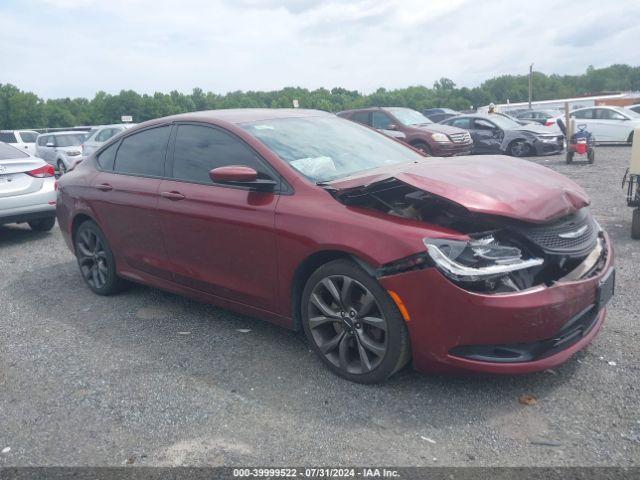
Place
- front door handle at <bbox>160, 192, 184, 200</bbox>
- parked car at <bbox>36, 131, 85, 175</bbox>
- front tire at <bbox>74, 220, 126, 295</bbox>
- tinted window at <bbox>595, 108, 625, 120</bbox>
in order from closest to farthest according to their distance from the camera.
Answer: front door handle at <bbox>160, 192, 184, 200</bbox> → front tire at <bbox>74, 220, 126, 295</bbox> → parked car at <bbox>36, 131, 85, 175</bbox> → tinted window at <bbox>595, 108, 625, 120</bbox>

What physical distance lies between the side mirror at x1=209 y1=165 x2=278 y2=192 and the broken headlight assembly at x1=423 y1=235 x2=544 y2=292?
123 cm

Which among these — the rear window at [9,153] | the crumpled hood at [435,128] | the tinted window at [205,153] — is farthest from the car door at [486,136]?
the tinted window at [205,153]

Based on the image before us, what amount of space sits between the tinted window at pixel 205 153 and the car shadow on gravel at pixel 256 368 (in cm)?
120

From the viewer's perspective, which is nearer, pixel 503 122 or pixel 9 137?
pixel 503 122

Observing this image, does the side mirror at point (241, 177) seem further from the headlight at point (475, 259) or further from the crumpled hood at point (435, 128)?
the crumpled hood at point (435, 128)

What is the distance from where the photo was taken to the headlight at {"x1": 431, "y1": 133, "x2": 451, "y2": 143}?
1502 cm

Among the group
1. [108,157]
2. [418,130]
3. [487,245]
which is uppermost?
[108,157]

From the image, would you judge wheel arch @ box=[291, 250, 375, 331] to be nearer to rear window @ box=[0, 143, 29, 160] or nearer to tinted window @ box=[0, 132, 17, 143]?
rear window @ box=[0, 143, 29, 160]

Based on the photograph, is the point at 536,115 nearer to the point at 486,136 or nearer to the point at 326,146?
the point at 486,136

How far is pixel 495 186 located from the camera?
334 cm

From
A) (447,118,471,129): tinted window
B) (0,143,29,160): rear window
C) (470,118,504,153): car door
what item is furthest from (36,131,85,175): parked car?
(470,118,504,153): car door

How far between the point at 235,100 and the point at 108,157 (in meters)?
40.8

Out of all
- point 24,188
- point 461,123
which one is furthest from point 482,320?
point 461,123

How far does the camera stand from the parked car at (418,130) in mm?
15062
